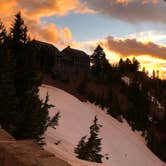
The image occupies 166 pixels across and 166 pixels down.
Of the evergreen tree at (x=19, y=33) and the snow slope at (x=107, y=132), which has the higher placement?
the evergreen tree at (x=19, y=33)

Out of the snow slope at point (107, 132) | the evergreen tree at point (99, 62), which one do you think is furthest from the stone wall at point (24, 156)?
the evergreen tree at point (99, 62)

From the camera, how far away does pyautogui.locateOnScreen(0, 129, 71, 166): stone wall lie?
467cm

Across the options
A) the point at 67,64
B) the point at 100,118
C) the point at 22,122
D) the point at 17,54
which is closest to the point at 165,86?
the point at 67,64

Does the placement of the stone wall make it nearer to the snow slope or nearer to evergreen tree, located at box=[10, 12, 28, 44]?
evergreen tree, located at box=[10, 12, 28, 44]

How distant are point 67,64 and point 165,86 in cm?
2999

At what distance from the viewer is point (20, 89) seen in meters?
22.7

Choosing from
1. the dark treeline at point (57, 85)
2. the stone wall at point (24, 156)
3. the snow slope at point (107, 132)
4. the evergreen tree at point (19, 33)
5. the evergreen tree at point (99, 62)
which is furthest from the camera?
the evergreen tree at point (99, 62)

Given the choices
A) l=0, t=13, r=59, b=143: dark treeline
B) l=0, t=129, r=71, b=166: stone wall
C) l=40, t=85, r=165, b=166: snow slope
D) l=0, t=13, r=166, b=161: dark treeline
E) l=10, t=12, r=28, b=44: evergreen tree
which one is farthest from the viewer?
l=40, t=85, r=165, b=166: snow slope

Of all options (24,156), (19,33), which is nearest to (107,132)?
(19,33)

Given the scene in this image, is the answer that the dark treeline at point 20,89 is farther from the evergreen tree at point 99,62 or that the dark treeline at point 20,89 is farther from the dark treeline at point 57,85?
the evergreen tree at point 99,62

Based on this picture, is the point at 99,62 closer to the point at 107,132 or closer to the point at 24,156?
the point at 107,132

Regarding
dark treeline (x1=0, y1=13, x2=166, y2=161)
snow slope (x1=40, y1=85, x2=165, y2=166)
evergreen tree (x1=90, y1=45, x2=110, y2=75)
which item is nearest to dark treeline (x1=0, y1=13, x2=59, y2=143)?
dark treeline (x1=0, y1=13, x2=166, y2=161)

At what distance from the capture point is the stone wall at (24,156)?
4668mm

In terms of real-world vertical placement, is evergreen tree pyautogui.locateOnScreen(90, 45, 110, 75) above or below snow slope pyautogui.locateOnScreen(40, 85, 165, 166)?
above
